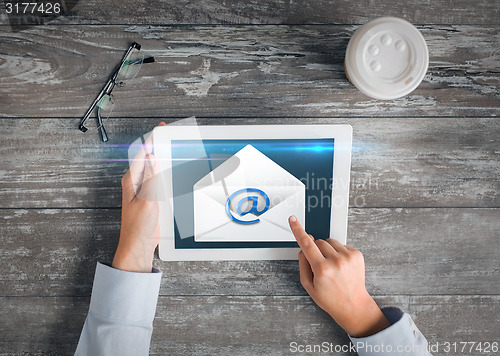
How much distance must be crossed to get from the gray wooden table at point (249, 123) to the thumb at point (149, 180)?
0.18ft

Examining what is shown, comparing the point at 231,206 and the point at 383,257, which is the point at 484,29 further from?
the point at 231,206

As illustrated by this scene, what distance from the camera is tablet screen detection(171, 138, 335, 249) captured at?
0.72 metres

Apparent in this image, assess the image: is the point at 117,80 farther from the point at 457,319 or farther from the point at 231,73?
the point at 457,319

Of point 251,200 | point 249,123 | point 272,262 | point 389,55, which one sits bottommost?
point 272,262

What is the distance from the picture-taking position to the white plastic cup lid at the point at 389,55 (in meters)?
0.64

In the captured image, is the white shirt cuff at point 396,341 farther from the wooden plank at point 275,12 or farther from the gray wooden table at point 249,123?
the wooden plank at point 275,12

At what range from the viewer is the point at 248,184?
0.72 m

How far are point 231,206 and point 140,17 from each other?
400 mm

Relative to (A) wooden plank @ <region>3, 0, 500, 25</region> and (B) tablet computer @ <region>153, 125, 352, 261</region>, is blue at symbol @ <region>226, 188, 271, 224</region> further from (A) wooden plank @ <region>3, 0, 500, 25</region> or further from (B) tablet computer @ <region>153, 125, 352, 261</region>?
(A) wooden plank @ <region>3, 0, 500, 25</region>

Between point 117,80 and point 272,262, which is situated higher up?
point 117,80

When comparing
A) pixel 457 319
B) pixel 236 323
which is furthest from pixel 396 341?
pixel 236 323

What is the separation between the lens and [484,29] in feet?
2.32

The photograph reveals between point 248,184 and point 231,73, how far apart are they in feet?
0.71

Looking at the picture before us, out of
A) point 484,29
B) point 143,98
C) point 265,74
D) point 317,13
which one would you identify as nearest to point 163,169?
point 143,98
